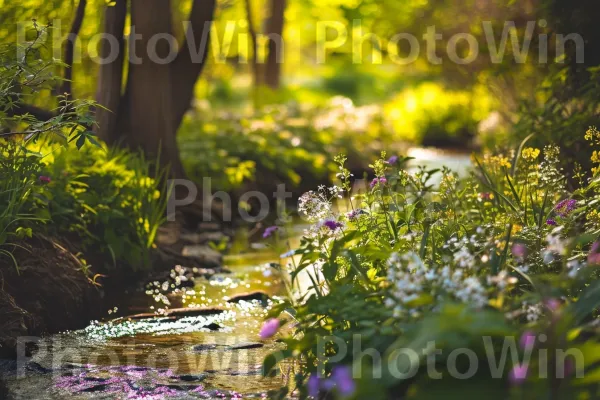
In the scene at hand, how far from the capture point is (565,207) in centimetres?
544

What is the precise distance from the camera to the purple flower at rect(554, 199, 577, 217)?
5.25m

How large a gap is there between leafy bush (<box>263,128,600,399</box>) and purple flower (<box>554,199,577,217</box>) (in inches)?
0.5

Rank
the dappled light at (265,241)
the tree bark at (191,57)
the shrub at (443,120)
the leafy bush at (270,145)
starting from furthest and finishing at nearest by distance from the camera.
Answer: the shrub at (443,120) < the leafy bush at (270,145) < the tree bark at (191,57) < the dappled light at (265,241)

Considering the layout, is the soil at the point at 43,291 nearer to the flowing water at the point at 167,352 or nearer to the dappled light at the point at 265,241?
the dappled light at the point at 265,241

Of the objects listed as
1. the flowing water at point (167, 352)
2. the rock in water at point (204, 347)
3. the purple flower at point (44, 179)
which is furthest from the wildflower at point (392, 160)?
the purple flower at point (44, 179)

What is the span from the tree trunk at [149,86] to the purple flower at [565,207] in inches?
193

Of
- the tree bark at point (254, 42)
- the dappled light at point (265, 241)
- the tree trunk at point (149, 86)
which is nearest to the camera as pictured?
the dappled light at point (265, 241)

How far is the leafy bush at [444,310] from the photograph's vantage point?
3053 millimetres

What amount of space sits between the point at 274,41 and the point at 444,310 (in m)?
18.3

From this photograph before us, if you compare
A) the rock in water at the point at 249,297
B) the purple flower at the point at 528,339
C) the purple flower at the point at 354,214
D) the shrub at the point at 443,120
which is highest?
the shrub at the point at 443,120

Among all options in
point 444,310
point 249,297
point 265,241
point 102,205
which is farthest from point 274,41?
point 444,310

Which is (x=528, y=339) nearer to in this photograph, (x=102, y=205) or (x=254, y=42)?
(x=102, y=205)

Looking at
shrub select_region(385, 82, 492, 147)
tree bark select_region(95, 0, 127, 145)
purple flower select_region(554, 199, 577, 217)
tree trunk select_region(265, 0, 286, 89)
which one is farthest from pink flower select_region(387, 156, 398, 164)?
tree trunk select_region(265, 0, 286, 89)

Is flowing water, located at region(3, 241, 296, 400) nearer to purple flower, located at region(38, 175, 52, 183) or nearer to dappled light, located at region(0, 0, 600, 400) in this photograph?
dappled light, located at region(0, 0, 600, 400)
